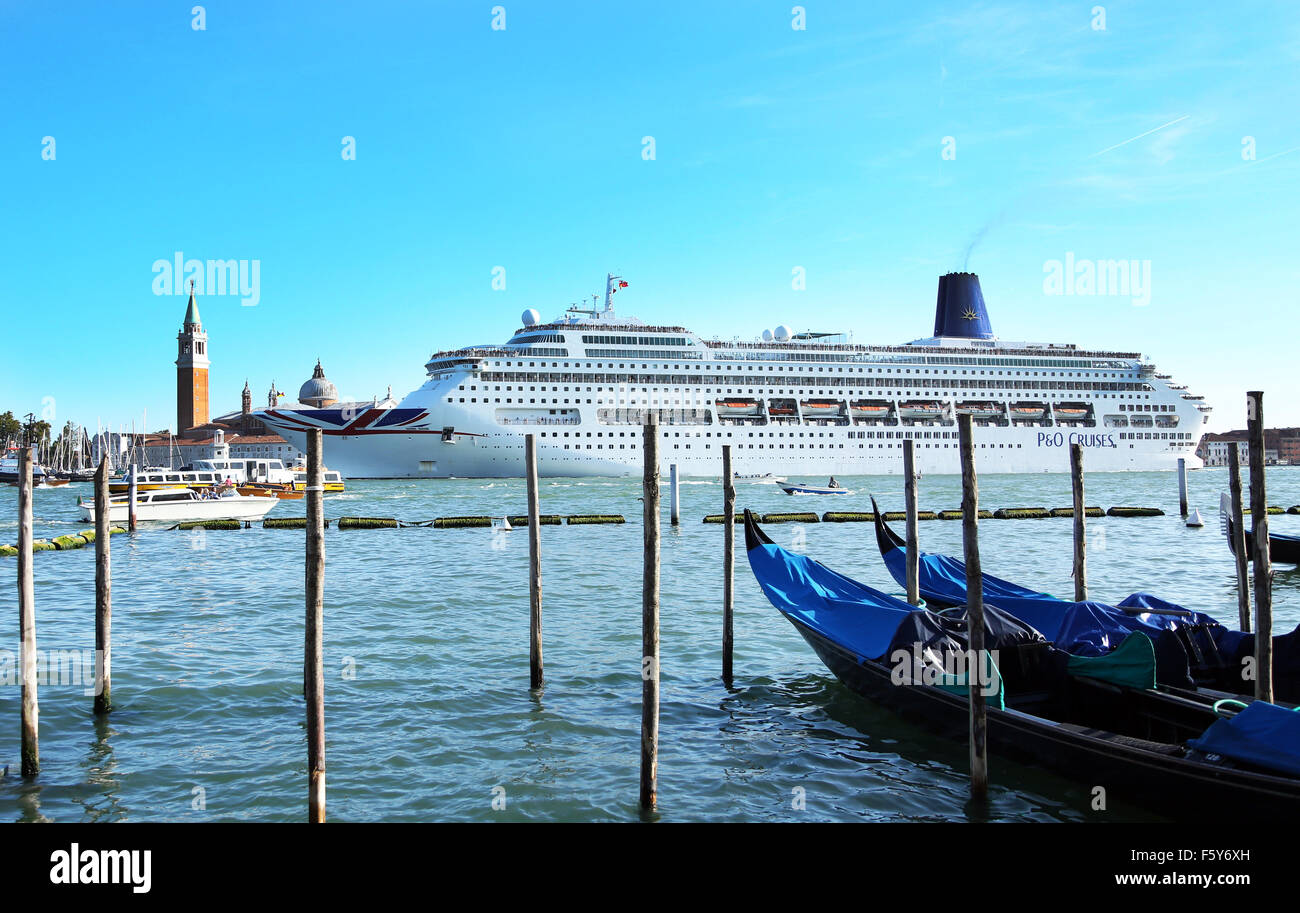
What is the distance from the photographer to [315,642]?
570 cm

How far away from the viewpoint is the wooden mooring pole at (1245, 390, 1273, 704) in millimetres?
7098

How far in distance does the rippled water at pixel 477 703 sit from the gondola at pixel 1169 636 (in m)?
1.51

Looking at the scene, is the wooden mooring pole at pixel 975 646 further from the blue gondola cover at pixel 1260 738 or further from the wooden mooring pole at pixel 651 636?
the wooden mooring pole at pixel 651 636

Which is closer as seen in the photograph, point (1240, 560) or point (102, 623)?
point (102, 623)

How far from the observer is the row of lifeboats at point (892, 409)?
185ft

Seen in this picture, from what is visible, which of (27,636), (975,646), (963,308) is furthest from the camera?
(963,308)

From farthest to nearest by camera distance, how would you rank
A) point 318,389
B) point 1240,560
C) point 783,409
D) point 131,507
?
point 318,389 < point 783,409 < point 131,507 < point 1240,560

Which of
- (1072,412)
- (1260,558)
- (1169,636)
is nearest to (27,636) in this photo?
(1169,636)

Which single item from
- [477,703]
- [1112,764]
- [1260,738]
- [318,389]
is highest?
[318,389]

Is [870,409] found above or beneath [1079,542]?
above

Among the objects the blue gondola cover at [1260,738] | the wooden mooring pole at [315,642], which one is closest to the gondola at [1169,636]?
the blue gondola cover at [1260,738]

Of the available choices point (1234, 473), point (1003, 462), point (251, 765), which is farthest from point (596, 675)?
point (1003, 462)

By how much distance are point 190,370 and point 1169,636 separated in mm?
113124

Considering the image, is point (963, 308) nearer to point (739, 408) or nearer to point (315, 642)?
point (739, 408)
